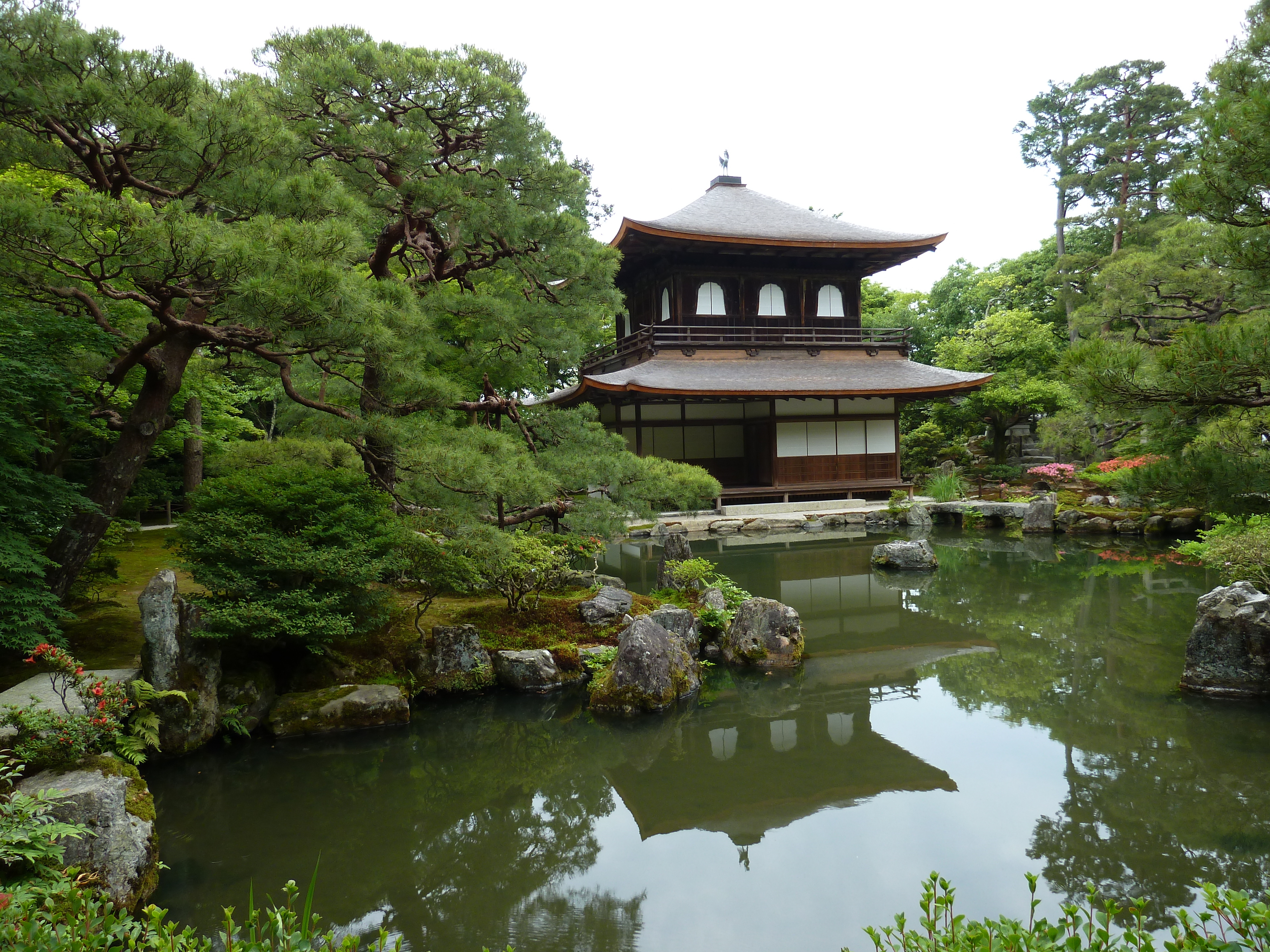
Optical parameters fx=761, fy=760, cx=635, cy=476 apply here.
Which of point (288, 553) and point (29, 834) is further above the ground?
point (288, 553)

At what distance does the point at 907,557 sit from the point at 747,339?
845cm

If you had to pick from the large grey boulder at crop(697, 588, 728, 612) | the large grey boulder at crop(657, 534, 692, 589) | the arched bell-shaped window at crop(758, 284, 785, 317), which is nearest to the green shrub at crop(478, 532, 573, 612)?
the large grey boulder at crop(697, 588, 728, 612)

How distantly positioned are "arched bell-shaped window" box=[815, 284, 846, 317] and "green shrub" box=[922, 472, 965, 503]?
16.5 ft

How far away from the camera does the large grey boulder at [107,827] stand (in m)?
3.43

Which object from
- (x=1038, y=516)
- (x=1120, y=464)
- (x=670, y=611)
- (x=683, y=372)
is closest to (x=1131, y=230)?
(x=1120, y=464)

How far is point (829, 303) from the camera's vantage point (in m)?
19.9

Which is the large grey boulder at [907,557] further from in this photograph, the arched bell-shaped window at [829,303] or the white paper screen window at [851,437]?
the arched bell-shaped window at [829,303]

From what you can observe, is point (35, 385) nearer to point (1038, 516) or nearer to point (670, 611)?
point (670, 611)

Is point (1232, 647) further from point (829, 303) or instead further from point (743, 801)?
point (829, 303)

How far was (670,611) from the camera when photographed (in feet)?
23.0

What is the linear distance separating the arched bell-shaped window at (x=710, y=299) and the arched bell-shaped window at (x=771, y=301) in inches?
39.7

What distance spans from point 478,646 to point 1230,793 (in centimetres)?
533

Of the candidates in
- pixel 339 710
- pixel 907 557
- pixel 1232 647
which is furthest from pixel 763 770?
pixel 907 557

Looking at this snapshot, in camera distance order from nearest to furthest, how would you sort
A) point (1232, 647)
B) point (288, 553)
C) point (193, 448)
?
point (288, 553) → point (1232, 647) → point (193, 448)
